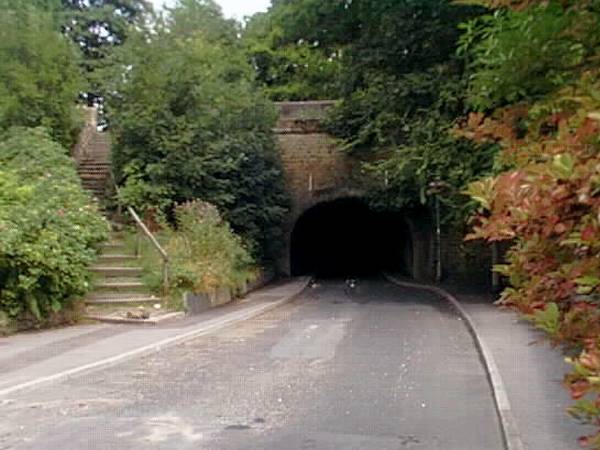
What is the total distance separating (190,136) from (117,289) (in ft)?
20.7

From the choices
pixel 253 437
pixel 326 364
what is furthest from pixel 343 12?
pixel 253 437

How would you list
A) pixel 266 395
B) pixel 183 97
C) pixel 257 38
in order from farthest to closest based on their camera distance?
1. pixel 257 38
2. pixel 183 97
3. pixel 266 395

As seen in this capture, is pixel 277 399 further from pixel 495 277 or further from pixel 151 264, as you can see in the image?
pixel 495 277

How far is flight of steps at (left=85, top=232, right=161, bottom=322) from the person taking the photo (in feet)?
51.7

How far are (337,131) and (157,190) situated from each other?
26.6 feet

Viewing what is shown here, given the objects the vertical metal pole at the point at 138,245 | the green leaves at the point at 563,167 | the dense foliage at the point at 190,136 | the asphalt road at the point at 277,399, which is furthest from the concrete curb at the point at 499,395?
the dense foliage at the point at 190,136

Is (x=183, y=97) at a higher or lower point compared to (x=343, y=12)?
lower

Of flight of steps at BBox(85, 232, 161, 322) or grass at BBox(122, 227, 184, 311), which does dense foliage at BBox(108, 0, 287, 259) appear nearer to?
grass at BBox(122, 227, 184, 311)

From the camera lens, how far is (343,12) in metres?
23.4

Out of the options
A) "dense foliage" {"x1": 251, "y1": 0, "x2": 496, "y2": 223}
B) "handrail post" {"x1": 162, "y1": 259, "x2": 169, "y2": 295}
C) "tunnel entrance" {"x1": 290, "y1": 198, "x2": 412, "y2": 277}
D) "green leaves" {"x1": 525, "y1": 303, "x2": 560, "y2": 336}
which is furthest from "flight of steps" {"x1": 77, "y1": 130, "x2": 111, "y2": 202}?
"green leaves" {"x1": 525, "y1": 303, "x2": 560, "y2": 336}

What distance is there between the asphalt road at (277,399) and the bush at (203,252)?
393cm

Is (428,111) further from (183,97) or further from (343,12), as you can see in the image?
(183,97)

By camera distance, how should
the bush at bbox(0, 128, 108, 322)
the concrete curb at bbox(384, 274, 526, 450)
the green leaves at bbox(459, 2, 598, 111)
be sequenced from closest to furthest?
the green leaves at bbox(459, 2, 598, 111) < the concrete curb at bbox(384, 274, 526, 450) < the bush at bbox(0, 128, 108, 322)

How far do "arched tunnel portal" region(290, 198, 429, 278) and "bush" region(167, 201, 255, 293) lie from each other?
14.9m
